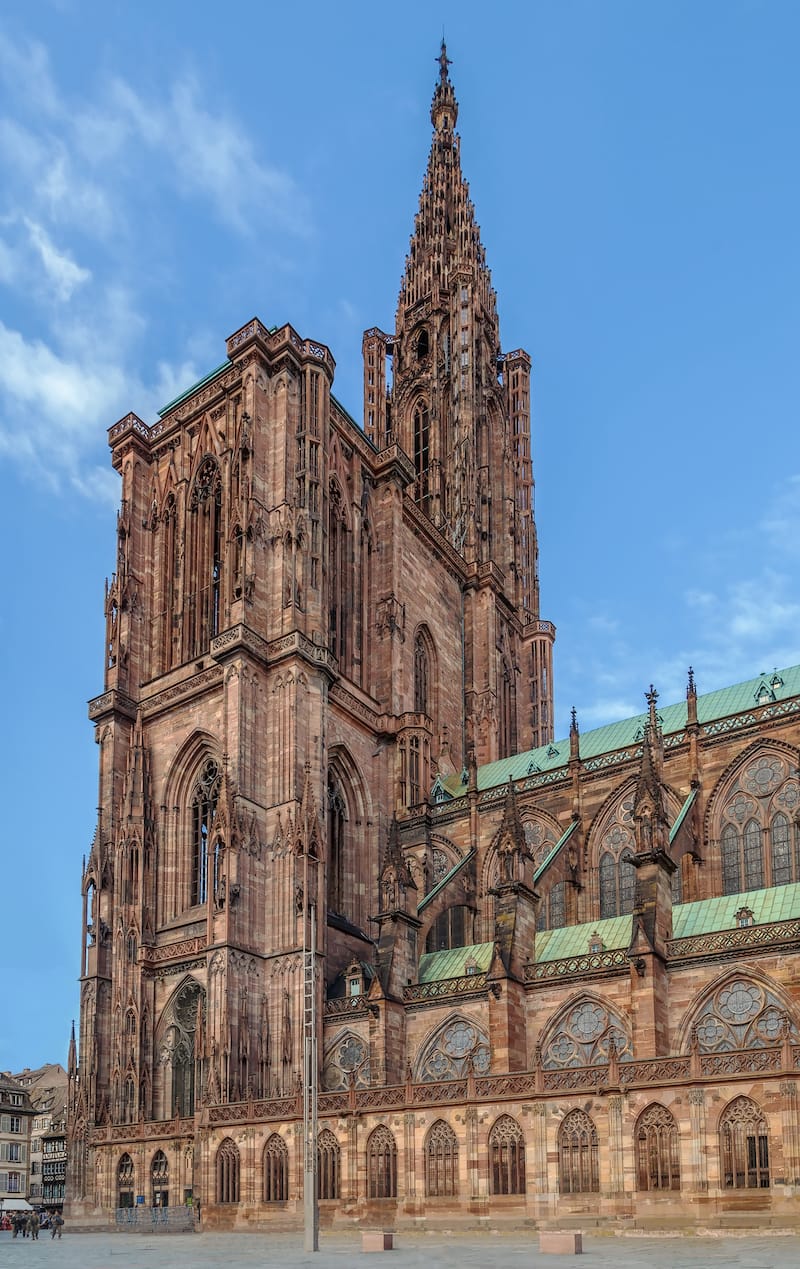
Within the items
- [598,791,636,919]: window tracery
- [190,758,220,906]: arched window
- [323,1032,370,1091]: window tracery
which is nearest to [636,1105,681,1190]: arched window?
[323,1032,370,1091]: window tracery

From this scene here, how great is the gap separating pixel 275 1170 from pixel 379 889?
49.8 feet

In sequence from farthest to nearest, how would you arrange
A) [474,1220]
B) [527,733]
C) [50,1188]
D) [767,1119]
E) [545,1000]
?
[50,1188] < [527,733] < [545,1000] < [474,1220] < [767,1119]

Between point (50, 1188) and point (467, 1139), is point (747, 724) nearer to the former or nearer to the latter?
point (467, 1139)

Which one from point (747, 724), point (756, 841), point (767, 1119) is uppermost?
point (747, 724)

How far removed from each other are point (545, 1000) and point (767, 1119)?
11173mm

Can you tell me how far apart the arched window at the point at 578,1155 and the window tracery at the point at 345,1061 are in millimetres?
10985

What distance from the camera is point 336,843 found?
5134cm

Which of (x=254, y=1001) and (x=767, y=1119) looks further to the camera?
(x=254, y=1001)

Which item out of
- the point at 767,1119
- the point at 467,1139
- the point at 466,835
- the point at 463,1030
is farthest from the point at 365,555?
the point at 767,1119

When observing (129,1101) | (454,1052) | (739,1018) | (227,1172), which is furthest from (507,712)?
(739,1018)

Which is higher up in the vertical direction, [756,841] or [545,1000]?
[756,841]

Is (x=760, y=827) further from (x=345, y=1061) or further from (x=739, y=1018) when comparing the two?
(x=345, y=1061)

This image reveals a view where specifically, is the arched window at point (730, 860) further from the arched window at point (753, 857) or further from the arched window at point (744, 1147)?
the arched window at point (744, 1147)

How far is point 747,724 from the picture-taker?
44.7m
